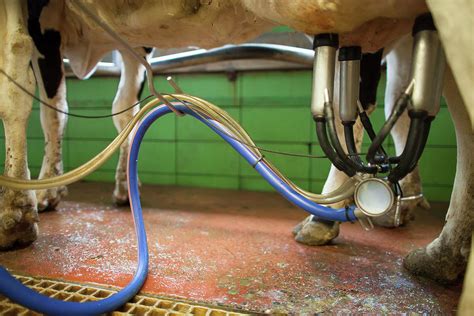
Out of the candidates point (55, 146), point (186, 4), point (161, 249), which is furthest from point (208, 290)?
point (55, 146)

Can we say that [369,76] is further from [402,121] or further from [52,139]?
[52,139]

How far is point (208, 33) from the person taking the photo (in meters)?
1.27

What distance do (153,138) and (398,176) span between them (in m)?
2.37

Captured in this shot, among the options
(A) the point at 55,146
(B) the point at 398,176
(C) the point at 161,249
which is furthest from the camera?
(A) the point at 55,146

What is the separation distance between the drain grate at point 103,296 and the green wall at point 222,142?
1.82m

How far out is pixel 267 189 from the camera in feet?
8.66

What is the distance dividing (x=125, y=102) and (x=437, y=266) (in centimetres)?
177

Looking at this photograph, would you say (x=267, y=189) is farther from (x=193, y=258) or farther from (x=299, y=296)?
(x=299, y=296)

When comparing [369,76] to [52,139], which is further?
[52,139]

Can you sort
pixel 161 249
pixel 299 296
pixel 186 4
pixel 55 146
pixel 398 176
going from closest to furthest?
1. pixel 398 176
2. pixel 299 296
3. pixel 186 4
4. pixel 161 249
5. pixel 55 146

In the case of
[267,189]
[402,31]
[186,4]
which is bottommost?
[267,189]

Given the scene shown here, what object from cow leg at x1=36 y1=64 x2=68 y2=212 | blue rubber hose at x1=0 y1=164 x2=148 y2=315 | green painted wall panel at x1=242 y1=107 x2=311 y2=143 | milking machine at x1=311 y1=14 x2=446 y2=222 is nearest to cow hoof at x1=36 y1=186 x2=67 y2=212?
cow leg at x1=36 y1=64 x2=68 y2=212

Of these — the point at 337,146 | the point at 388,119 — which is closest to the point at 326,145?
the point at 337,146

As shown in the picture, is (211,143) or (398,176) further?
(211,143)
